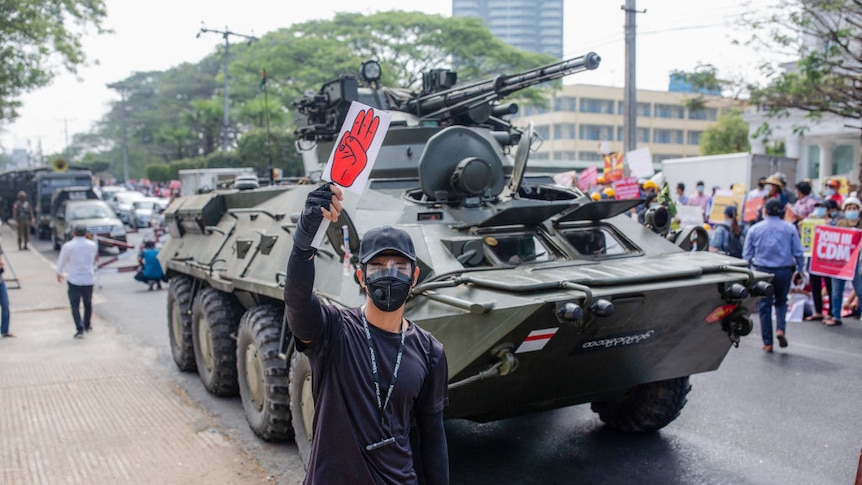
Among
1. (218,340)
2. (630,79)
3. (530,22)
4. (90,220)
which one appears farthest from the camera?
(90,220)

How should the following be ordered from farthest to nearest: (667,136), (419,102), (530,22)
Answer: (667,136)
(530,22)
(419,102)

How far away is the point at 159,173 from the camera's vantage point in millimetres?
45188

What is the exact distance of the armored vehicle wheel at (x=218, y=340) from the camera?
267 inches

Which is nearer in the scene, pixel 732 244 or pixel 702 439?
pixel 702 439

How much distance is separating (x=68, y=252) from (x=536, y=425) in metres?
6.57

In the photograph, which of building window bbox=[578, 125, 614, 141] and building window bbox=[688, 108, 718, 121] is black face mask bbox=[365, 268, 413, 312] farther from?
building window bbox=[688, 108, 718, 121]

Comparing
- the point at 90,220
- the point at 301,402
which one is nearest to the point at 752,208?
the point at 301,402

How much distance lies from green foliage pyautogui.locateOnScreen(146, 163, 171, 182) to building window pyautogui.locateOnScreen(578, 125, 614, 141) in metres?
25.7

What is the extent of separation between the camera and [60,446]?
556 cm

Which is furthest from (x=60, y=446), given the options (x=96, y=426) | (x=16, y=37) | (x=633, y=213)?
(x=16, y=37)

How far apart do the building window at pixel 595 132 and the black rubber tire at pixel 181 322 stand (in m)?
45.2

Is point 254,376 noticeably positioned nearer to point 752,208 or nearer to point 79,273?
point 79,273

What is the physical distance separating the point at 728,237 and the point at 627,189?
1.86 metres

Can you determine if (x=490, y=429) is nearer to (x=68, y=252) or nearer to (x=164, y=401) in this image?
(x=164, y=401)
